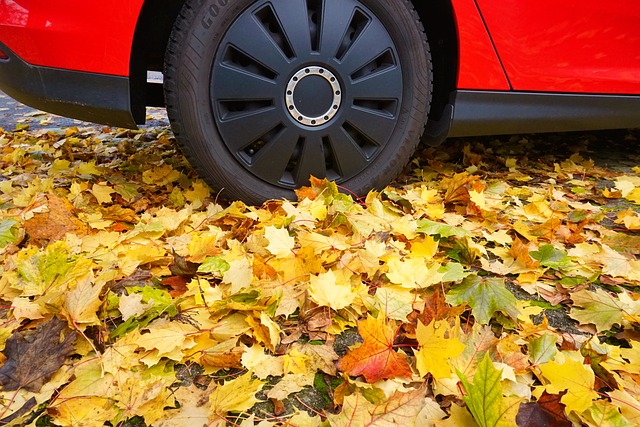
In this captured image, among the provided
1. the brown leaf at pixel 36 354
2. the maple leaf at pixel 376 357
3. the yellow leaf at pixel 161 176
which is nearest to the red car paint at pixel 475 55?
the maple leaf at pixel 376 357

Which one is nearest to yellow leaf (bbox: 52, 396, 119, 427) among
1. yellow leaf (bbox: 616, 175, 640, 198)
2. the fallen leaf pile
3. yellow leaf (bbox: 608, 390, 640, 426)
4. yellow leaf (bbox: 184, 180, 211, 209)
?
the fallen leaf pile

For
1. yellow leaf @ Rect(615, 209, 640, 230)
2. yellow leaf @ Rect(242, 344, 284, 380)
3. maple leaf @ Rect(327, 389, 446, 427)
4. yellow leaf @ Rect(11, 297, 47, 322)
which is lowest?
yellow leaf @ Rect(242, 344, 284, 380)

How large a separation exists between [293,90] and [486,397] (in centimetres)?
126

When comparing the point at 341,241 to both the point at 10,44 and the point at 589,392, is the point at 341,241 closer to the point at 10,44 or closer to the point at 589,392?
the point at 589,392

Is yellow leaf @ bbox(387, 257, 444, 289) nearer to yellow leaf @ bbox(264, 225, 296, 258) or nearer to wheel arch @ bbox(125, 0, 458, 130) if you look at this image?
yellow leaf @ bbox(264, 225, 296, 258)

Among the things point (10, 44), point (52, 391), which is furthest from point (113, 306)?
point (10, 44)

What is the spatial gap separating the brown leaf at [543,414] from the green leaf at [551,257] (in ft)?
2.26

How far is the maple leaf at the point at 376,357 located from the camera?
100 centimetres

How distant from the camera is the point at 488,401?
0.83 meters

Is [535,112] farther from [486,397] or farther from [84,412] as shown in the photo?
[84,412]

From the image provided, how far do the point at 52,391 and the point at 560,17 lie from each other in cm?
211

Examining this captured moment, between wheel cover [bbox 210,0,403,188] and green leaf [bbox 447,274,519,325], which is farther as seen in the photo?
wheel cover [bbox 210,0,403,188]

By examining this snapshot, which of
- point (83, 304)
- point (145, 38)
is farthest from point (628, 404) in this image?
point (145, 38)

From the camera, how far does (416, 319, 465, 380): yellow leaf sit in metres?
0.99
